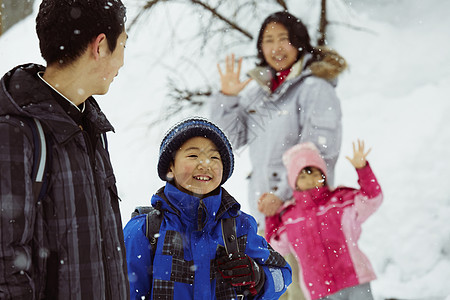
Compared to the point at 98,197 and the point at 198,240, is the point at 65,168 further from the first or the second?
the point at 198,240

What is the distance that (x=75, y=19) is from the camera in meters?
1.53

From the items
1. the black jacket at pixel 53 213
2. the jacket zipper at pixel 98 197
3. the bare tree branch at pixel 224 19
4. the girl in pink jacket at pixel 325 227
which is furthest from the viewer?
the bare tree branch at pixel 224 19

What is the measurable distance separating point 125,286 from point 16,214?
47cm

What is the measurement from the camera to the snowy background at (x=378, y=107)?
16.2 feet

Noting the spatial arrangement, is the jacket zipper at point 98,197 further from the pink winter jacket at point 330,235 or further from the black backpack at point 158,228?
the pink winter jacket at point 330,235

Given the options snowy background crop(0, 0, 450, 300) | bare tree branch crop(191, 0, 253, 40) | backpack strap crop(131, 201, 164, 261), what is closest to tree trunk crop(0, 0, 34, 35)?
snowy background crop(0, 0, 450, 300)

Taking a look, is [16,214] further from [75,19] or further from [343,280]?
[343,280]

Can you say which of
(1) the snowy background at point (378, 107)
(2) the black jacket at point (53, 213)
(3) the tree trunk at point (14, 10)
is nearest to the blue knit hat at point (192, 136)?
(2) the black jacket at point (53, 213)

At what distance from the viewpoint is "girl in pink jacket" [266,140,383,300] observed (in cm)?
372

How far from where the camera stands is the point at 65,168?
4.66 feet

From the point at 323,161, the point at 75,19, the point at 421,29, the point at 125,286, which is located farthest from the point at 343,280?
the point at 421,29

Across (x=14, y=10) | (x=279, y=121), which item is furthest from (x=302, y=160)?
(x=14, y=10)

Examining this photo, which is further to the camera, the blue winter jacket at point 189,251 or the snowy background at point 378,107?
the snowy background at point 378,107

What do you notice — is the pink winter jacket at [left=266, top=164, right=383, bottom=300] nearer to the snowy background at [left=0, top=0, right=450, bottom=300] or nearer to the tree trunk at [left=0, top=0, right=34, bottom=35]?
the snowy background at [left=0, top=0, right=450, bottom=300]
